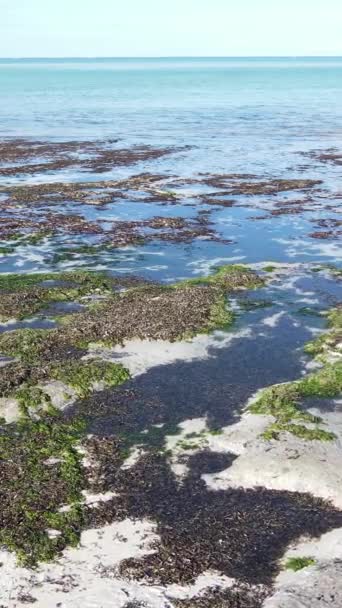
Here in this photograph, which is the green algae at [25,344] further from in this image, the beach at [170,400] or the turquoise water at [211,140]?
the turquoise water at [211,140]

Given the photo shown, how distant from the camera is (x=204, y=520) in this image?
1047 cm

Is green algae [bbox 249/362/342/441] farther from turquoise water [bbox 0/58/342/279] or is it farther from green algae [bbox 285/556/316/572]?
turquoise water [bbox 0/58/342/279]

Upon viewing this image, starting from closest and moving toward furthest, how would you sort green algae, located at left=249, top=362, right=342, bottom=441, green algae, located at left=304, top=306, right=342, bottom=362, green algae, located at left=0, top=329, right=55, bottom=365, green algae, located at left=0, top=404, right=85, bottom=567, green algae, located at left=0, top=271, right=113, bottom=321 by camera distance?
1. green algae, located at left=0, top=404, right=85, bottom=567
2. green algae, located at left=249, top=362, right=342, bottom=441
3. green algae, located at left=0, top=329, right=55, bottom=365
4. green algae, located at left=304, top=306, right=342, bottom=362
5. green algae, located at left=0, top=271, right=113, bottom=321

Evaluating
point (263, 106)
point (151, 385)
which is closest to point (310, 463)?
point (151, 385)

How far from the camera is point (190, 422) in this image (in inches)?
528

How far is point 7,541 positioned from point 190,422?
4661 mm

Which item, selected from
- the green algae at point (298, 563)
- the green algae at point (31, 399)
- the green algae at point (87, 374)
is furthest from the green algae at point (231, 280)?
the green algae at point (298, 563)

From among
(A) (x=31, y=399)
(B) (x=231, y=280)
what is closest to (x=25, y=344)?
(A) (x=31, y=399)

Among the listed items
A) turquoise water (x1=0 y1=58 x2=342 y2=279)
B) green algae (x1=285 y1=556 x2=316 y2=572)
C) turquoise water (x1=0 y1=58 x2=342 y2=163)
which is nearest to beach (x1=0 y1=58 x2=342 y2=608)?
green algae (x1=285 y1=556 x2=316 y2=572)

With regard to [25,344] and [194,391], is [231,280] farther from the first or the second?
[25,344]

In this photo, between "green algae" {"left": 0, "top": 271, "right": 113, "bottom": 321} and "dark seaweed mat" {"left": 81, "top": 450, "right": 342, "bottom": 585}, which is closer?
"dark seaweed mat" {"left": 81, "top": 450, "right": 342, "bottom": 585}

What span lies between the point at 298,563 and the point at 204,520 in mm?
1676

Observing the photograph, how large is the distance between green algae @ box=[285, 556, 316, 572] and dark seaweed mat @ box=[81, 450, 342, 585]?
180mm

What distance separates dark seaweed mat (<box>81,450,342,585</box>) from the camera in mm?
9469
